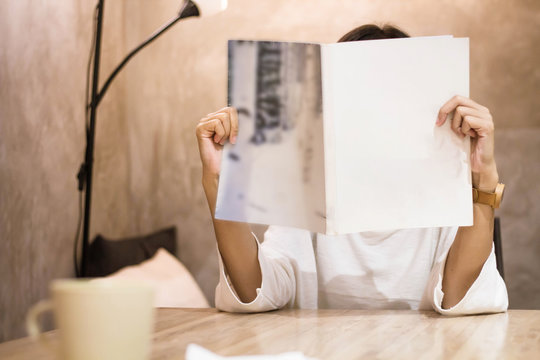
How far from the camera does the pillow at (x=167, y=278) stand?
1793 mm

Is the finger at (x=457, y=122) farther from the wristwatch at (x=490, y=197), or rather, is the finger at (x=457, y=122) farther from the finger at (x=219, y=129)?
the finger at (x=219, y=129)

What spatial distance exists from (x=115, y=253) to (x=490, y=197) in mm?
1362

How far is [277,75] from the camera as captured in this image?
29.7 inches

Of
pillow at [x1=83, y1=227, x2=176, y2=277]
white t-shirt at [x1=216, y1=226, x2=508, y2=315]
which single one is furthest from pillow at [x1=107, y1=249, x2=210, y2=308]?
white t-shirt at [x1=216, y1=226, x2=508, y2=315]

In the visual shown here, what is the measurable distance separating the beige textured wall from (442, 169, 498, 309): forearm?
1056mm

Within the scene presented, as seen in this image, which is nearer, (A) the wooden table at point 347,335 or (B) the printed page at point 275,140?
(A) the wooden table at point 347,335

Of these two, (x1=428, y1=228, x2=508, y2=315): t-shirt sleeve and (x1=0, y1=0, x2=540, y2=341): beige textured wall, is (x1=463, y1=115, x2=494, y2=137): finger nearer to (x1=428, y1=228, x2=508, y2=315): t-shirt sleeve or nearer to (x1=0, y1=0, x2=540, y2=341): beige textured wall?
(x1=428, y1=228, x2=508, y2=315): t-shirt sleeve

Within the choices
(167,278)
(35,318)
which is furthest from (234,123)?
(167,278)

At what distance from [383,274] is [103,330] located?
0.89 metres

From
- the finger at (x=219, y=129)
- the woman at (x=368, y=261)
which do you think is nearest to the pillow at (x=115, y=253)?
the woman at (x=368, y=261)

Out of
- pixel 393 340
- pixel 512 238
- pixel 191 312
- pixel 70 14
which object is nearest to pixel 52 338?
pixel 191 312

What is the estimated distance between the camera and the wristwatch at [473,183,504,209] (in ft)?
2.80

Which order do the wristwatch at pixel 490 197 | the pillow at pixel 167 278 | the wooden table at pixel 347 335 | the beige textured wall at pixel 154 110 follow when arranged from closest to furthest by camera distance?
1. the wooden table at pixel 347 335
2. the wristwatch at pixel 490 197
3. the beige textured wall at pixel 154 110
4. the pillow at pixel 167 278

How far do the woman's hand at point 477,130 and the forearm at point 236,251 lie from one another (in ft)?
1.26
